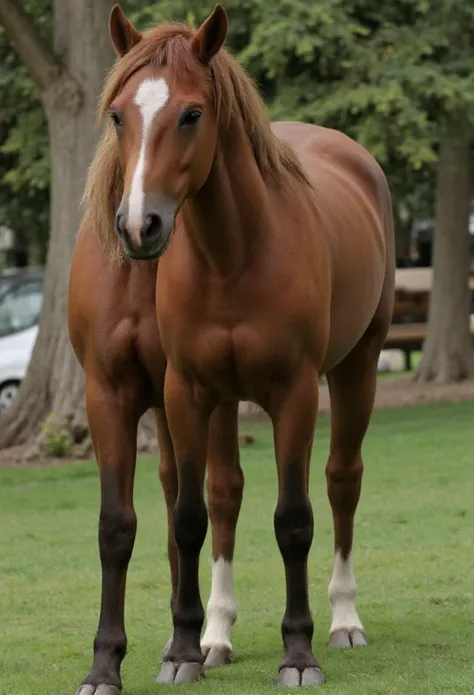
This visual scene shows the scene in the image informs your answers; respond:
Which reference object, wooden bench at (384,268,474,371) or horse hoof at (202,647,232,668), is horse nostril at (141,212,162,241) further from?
wooden bench at (384,268,474,371)

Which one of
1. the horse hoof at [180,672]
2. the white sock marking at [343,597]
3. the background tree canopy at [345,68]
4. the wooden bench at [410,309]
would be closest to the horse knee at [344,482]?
the white sock marking at [343,597]

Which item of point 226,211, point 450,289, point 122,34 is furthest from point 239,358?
point 450,289

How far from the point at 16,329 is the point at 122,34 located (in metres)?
16.3

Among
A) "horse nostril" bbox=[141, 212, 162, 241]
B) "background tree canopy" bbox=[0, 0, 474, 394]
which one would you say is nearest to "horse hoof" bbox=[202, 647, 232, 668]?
"horse nostril" bbox=[141, 212, 162, 241]

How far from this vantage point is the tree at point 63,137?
1478 centimetres

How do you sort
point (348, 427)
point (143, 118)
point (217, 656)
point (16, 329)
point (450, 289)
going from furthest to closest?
point (450, 289) → point (16, 329) → point (348, 427) → point (217, 656) → point (143, 118)

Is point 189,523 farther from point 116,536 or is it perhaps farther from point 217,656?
point 217,656

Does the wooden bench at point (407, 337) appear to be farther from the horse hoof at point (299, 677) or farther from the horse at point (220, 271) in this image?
the horse hoof at point (299, 677)

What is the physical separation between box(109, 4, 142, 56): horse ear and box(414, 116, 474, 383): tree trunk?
16.1 metres

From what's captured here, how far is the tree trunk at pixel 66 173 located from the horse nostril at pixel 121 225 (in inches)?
385

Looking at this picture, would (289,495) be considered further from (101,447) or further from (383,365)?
(383,365)

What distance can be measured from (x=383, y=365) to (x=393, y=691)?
25130 millimetres

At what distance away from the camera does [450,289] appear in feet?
74.4

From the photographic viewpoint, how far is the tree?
582 inches
